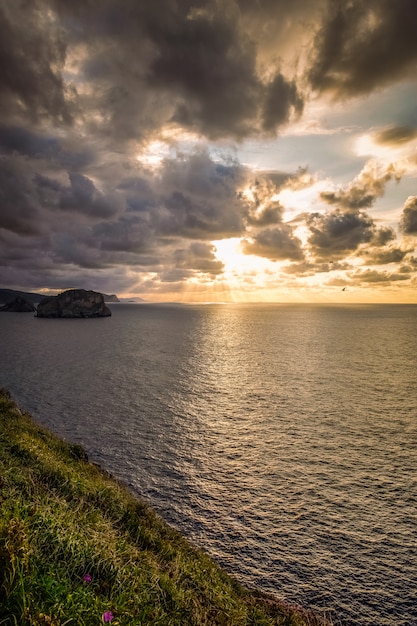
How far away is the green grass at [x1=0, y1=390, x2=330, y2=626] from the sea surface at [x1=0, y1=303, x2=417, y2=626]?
13.4 ft

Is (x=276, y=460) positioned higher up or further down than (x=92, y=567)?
further down

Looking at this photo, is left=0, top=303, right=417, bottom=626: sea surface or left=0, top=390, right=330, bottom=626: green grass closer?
left=0, top=390, right=330, bottom=626: green grass

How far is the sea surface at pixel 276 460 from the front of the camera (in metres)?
19.3

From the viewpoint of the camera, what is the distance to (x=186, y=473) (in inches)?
1195

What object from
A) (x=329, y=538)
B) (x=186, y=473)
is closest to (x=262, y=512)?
(x=329, y=538)

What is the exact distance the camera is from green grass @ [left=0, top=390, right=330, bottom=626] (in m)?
6.62

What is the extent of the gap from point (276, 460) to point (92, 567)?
86.8 feet

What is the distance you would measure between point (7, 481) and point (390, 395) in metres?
57.8

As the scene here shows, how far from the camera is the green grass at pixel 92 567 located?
21.7 feet

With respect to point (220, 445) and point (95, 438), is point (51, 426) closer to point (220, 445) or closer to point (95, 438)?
point (95, 438)

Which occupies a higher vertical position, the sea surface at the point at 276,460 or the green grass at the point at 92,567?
the green grass at the point at 92,567

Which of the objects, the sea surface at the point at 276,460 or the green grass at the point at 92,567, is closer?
the green grass at the point at 92,567

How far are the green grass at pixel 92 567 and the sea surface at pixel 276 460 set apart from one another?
4.08m

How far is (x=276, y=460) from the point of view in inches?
1283
